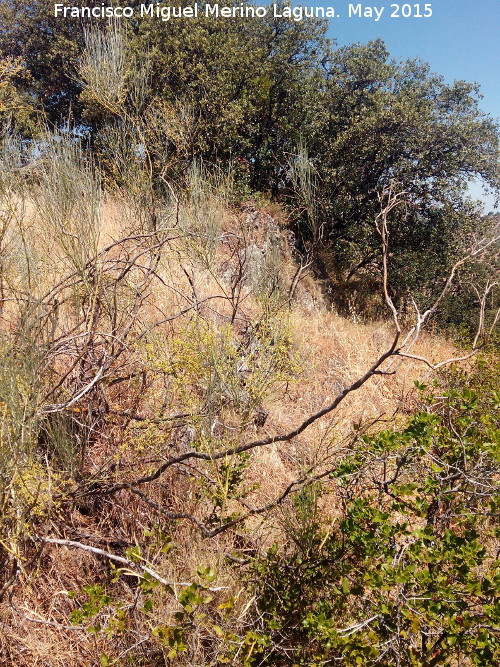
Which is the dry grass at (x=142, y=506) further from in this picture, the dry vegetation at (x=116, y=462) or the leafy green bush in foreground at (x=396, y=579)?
the leafy green bush in foreground at (x=396, y=579)

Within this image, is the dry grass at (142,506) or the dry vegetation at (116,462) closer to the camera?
the dry vegetation at (116,462)

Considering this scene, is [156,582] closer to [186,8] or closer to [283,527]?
[283,527]

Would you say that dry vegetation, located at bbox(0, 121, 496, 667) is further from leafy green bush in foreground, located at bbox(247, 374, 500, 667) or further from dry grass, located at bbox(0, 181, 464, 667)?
leafy green bush in foreground, located at bbox(247, 374, 500, 667)

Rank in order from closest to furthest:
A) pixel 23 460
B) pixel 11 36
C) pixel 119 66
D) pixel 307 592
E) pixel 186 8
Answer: pixel 23 460 < pixel 307 592 < pixel 119 66 < pixel 186 8 < pixel 11 36

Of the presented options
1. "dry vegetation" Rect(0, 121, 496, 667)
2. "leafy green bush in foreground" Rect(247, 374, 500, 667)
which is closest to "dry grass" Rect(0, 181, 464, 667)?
"dry vegetation" Rect(0, 121, 496, 667)

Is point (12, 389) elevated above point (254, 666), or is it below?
above

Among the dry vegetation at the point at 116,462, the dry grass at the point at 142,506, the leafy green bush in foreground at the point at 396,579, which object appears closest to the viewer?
the leafy green bush in foreground at the point at 396,579

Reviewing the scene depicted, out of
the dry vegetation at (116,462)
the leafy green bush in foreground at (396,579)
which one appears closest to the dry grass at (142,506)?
the dry vegetation at (116,462)

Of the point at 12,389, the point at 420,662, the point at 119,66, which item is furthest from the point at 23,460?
the point at 119,66

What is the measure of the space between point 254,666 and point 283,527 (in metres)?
0.70

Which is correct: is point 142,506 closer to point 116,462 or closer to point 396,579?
point 116,462

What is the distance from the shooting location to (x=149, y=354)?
2586 millimetres

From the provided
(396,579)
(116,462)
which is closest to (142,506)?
(116,462)

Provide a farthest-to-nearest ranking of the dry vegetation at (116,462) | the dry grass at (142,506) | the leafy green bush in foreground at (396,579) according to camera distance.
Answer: the dry grass at (142,506)
the dry vegetation at (116,462)
the leafy green bush in foreground at (396,579)
